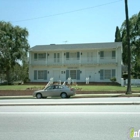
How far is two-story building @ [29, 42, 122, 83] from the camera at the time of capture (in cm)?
4128

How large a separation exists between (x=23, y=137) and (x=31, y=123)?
2.05m

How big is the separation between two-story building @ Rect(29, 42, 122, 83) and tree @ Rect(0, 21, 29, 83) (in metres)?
1.86

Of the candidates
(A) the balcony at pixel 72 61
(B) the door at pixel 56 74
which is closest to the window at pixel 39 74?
(B) the door at pixel 56 74

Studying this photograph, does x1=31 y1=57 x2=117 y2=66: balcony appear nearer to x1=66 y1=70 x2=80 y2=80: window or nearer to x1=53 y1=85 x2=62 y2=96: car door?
x1=66 y1=70 x2=80 y2=80: window

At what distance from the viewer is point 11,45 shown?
4372 cm

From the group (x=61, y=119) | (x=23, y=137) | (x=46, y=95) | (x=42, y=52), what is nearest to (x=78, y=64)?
(x=42, y=52)

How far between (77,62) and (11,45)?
1207 centimetres

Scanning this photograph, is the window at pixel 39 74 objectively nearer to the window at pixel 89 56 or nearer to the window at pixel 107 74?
the window at pixel 89 56

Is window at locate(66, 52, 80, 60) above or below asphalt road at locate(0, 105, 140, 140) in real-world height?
above

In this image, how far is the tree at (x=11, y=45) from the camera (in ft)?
140

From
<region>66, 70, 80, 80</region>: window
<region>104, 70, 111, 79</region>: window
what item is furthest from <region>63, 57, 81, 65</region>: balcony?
<region>104, 70, 111, 79</region>: window

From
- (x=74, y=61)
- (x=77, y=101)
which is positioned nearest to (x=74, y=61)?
(x=74, y=61)

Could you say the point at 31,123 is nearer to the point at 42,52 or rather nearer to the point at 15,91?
the point at 15,91

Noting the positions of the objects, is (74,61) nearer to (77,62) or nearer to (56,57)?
(77,62)
